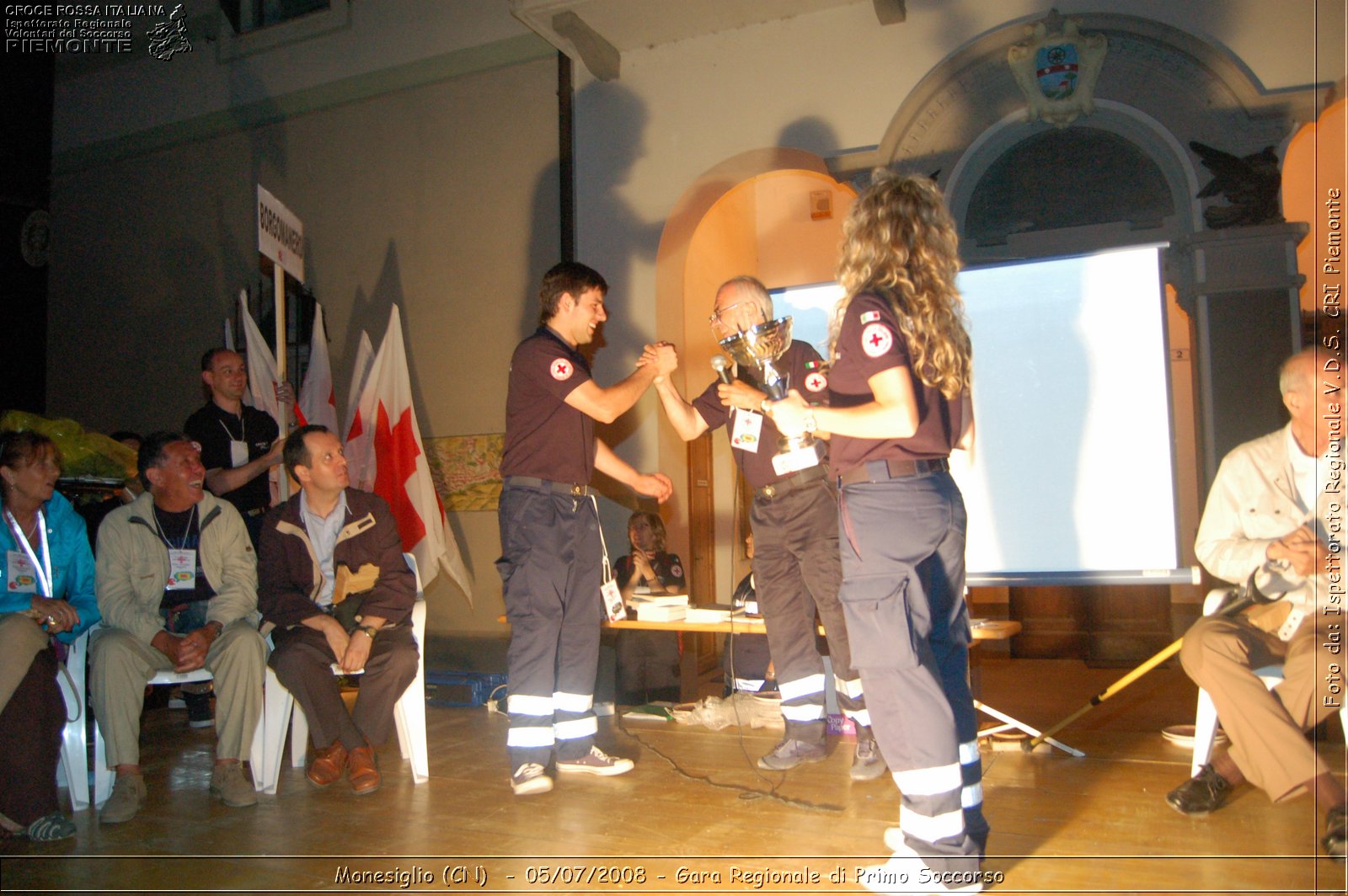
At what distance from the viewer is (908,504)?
2.27 metres

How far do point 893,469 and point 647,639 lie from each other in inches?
120

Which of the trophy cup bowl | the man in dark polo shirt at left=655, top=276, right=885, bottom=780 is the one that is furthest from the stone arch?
the trophy cup bowl

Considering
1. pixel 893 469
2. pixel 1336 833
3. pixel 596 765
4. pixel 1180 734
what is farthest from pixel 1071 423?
pixel 596 765

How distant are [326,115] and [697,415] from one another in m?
5.18

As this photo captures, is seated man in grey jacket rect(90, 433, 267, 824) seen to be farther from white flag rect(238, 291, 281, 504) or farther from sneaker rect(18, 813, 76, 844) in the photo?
white flag rect(238, 291, 281, 504)

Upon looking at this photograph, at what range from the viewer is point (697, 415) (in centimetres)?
372

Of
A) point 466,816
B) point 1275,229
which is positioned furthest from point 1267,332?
point 466,816

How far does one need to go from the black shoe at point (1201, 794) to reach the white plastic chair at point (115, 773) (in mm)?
3257

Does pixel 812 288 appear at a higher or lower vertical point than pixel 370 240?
lower

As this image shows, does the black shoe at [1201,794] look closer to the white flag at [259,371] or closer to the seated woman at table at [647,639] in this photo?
the seated woman at table at [647,639]

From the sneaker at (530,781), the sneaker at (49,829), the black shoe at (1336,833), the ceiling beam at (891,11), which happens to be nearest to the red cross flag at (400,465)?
the sneaker at (530,781)

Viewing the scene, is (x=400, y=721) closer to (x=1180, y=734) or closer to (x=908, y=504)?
(x=908, y=504)

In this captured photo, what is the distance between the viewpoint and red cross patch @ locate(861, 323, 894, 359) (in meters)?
2.26

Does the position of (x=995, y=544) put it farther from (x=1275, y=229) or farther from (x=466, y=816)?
(x=466, y=816)
